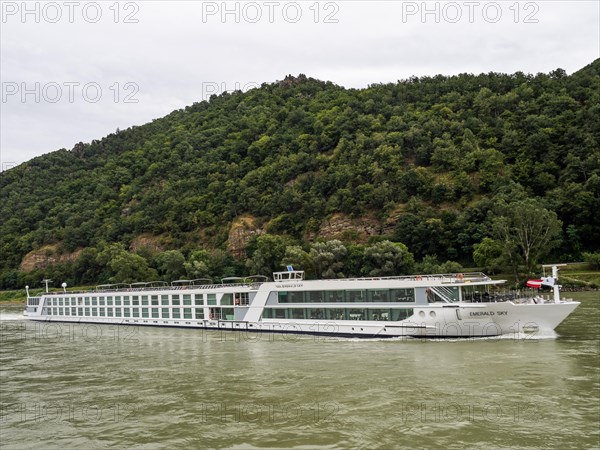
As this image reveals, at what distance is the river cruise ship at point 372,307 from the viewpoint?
99.3ft

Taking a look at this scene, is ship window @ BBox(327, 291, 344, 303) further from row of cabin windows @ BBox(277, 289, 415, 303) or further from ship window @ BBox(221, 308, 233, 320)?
ship window @ BBox(221, 308, 233, 320)

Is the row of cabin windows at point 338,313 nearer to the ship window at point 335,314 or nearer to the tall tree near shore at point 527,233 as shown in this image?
the ship window at point 335,314

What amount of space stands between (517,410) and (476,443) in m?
3.41

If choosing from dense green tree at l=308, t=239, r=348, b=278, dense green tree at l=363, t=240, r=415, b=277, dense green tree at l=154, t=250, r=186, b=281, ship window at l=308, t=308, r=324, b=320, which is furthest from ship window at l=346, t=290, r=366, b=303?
dense green tree at l=154, t=250, r=186, b=281

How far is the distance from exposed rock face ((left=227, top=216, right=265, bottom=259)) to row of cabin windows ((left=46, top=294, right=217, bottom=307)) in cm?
3710

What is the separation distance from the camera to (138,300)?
178 ft

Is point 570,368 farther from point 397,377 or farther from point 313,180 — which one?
point 313,180

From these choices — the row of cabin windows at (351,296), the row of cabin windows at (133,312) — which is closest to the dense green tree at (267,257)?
the row of cabin windows at (133,312)

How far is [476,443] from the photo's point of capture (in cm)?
1407

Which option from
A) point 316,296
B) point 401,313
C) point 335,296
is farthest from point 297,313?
point 401,313

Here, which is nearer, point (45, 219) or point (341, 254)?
point (341, 254)

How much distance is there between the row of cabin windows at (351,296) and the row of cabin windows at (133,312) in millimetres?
11632

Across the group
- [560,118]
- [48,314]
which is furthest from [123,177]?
[560,118]

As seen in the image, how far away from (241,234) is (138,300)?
4863 cm
